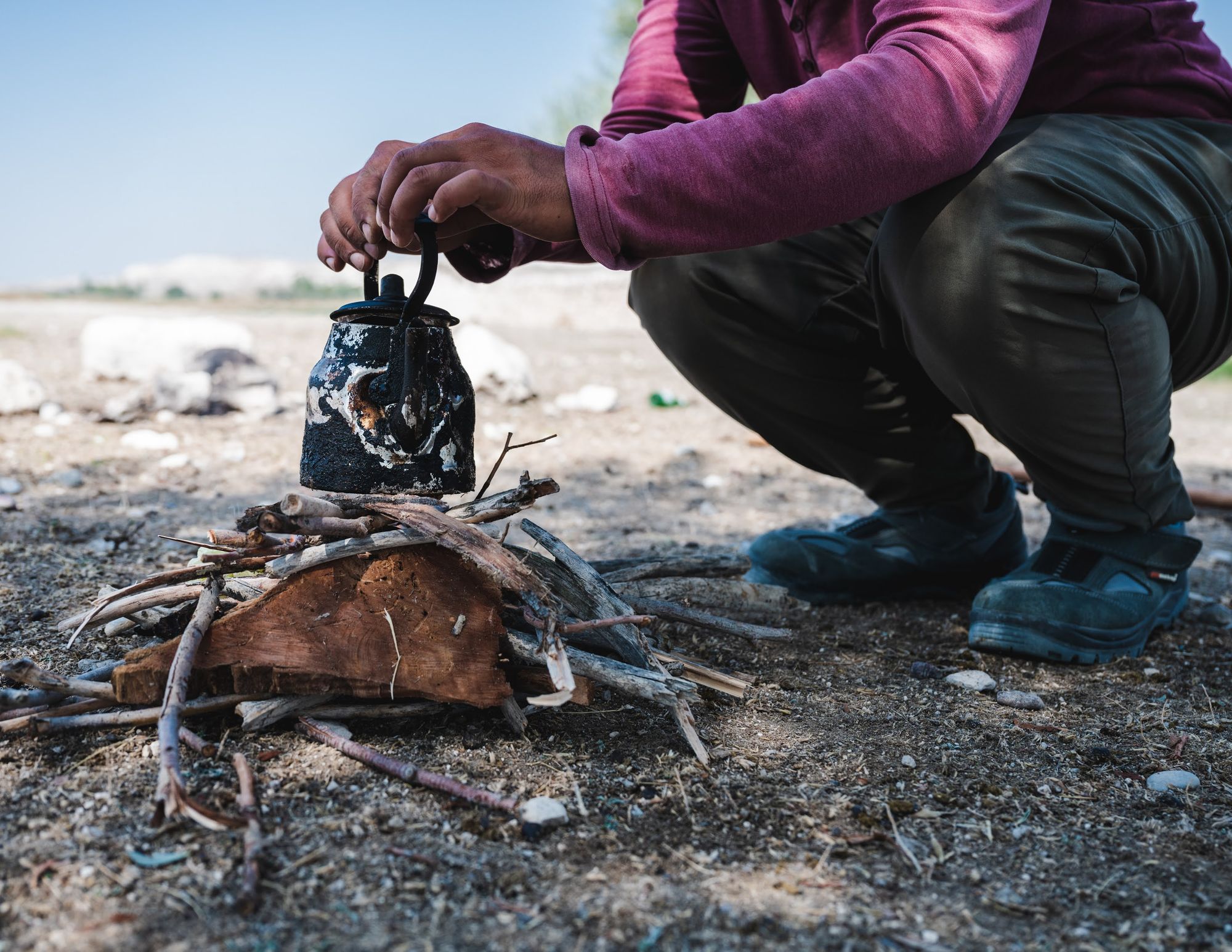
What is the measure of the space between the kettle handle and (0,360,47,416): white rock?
3911 mm

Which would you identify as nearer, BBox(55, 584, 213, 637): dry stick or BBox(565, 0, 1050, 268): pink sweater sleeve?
BBox(565, 0, 1050, 268): pink sweater sleeve

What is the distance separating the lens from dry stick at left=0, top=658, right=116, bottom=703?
142 centimetres

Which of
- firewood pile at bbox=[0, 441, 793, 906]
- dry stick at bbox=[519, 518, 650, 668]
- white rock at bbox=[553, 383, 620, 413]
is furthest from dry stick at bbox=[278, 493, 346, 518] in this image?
white rock at bbox=[553, 383, 620, 413]

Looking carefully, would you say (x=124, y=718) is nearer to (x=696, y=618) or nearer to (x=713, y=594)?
(x=696, y=618)

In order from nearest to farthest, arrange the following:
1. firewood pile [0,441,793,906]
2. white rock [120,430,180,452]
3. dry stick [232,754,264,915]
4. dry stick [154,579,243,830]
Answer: dry stick [232,754,264,915]
dry stick [154,579,243,830]
firewood pile [0,441,793,906]
white rock [120,430,180,452]

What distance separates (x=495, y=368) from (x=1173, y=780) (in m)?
4.39

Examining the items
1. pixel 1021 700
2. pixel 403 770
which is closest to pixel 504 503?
pixel 403 770

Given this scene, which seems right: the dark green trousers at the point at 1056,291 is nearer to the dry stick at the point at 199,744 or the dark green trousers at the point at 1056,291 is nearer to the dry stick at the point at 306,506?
the dry stick at the point at 306,506

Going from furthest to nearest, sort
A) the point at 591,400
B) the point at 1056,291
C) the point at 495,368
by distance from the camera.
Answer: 1. the point at 591,400
2. the point at 495,368
3. the point at 1056,291

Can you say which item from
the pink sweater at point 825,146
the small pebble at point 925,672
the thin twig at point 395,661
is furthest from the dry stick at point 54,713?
the small pebble at point 925,672

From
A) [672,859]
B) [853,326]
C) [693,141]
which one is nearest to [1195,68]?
[853,326]

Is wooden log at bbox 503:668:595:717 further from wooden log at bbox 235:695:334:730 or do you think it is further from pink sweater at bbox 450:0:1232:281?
pink sweater at bbox 450:0:1232:281

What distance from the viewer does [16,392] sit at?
15.3 feet

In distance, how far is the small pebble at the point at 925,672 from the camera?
2.04 m
